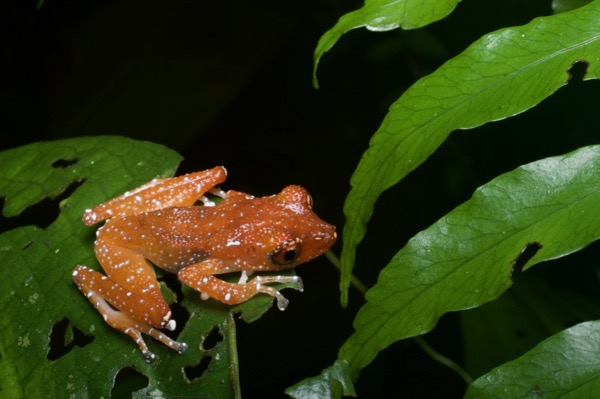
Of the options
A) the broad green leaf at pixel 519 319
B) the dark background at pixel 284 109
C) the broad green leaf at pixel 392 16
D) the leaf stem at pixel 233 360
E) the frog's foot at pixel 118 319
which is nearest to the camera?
the broad green leaf at pixel 392 16

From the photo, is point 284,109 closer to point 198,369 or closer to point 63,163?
point 63,163

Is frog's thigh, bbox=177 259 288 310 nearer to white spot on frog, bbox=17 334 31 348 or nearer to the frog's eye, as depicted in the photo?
the frog's eye

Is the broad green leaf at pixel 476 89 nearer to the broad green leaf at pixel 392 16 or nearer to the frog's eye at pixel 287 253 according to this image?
the broad green leaf at pixel 392 16

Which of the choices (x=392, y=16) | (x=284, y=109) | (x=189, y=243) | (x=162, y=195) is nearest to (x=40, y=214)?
(x=162, y=195)

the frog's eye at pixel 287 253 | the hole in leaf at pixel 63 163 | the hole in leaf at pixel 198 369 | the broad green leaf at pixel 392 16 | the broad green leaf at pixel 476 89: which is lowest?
the hole in leaf at pixel 198 369

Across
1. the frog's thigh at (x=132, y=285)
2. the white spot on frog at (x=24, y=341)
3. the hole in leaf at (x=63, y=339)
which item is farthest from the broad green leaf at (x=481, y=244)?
the white spot on frog at (x=24, y=341)

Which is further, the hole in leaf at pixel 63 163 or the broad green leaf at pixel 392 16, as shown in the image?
the hole in leaf at pixel 63 163
